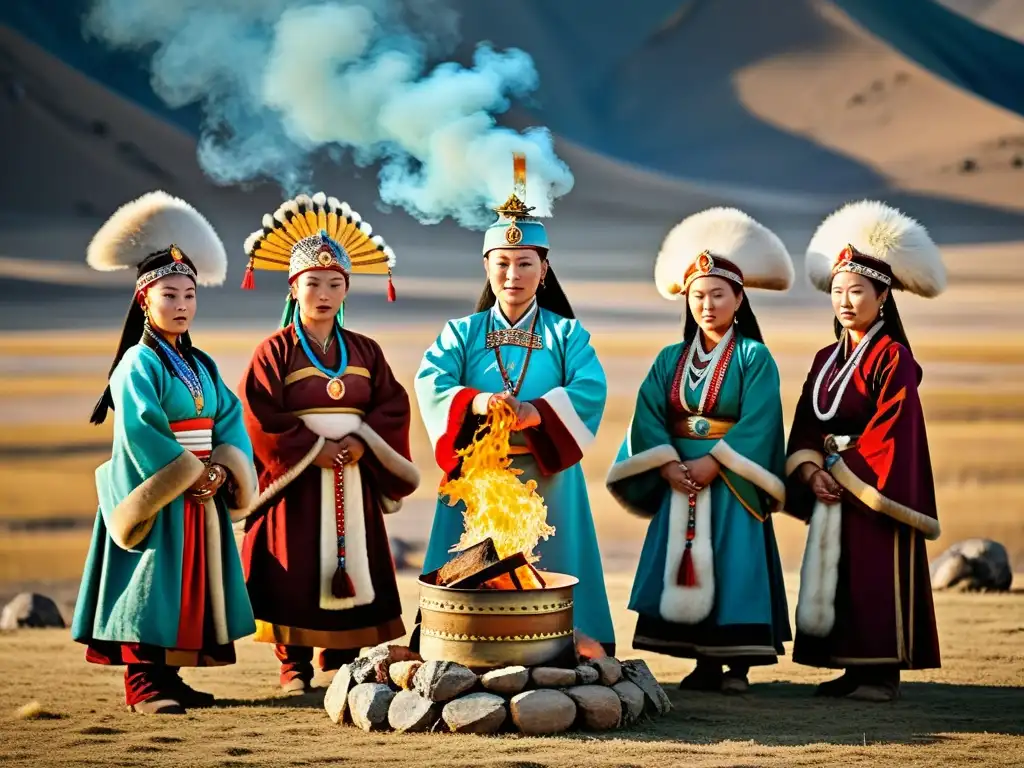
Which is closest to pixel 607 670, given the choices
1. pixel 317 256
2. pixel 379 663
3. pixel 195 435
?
pixel 379 663

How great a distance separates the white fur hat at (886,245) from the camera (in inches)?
253

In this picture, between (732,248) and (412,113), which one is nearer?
(732,248)

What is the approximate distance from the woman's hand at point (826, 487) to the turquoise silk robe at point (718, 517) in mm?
146

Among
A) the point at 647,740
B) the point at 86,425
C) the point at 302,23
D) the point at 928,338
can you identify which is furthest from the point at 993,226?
the point at 647,740

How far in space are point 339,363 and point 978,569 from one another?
426cm

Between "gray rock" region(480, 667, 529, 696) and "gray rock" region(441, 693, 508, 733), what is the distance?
0.13ft

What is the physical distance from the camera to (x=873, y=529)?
6227mm

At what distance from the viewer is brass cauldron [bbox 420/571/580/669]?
5.54 m

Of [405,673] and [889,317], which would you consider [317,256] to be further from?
[889,317]

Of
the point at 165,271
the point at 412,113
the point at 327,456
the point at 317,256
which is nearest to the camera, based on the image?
the point at 165,271

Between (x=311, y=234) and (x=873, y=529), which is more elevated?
(x=311, y=234)

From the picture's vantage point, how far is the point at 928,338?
21250mm

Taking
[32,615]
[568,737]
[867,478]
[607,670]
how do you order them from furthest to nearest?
[32,615] < [867,478] < [607,670] < [568,737]

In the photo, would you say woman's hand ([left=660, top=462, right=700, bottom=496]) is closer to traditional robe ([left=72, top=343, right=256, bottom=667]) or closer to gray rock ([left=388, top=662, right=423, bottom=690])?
gray rock ([left=388, top=662, right=423, bottom=690])
